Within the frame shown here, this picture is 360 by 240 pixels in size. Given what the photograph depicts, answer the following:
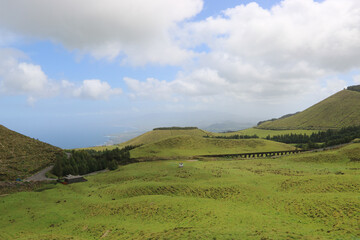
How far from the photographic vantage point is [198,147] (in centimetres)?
11869

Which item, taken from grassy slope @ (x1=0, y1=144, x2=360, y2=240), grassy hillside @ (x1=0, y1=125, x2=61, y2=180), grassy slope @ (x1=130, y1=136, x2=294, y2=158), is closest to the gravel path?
grassy hillside @ (x1=0, y1=125, x2=61, y2=180)

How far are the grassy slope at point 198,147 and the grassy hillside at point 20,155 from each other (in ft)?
134

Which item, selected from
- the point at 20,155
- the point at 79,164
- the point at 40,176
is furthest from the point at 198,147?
the point at 20,155

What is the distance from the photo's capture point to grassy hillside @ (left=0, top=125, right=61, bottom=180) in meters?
67.7

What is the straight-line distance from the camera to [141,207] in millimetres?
32875

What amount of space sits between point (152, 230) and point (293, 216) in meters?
19.1

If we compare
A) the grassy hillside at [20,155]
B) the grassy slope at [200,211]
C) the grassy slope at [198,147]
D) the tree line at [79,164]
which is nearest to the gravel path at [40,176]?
the grassy hillside at [20,155]

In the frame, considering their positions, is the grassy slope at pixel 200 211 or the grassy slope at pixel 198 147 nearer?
the grassy slope at pixel 200 211

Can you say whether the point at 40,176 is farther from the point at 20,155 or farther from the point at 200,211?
the point at 200,211

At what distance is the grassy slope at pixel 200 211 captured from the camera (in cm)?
2209

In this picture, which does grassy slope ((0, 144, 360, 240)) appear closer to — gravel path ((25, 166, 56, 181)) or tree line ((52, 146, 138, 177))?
gravel path ((25, 166, 56, 181))

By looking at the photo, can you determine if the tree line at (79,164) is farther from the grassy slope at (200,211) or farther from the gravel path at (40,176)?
the grassy slope at (200,211)

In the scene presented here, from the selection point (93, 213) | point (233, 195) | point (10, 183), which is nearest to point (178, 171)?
point (233, 195)

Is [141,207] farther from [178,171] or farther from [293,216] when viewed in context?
[178,171]
